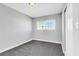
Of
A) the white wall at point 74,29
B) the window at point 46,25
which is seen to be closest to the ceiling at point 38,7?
the white wall at point 74,29

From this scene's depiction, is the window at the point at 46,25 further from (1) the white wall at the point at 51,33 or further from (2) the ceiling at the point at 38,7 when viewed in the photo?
(2) the ceiling at the point at 38,7

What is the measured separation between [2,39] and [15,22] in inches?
50.9

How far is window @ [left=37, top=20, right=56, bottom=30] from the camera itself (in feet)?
18.2

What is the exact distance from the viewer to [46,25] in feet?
19.3

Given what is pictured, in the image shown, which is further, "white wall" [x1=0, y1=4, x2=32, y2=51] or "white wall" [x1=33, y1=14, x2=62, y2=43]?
"white wall" [x1=33, y1=14, x2=62, y2=43]

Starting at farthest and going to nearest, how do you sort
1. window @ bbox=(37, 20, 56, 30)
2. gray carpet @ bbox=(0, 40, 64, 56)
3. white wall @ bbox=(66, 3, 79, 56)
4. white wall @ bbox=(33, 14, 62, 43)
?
window @ bbox=(37, 20, 56, 30) → white wall @ bbox=(33, 14, 62, 43) → gray carpet @ bbox=(0, 40, 64, 56) → white wall @ bbox=(66, 3, 79, 56)

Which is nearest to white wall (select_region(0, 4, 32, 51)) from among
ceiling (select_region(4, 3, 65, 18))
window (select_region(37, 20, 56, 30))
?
ceiling (select_region(4, 3, 65, 18))

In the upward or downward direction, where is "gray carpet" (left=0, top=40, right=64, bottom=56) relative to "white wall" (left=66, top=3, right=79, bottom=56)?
downward

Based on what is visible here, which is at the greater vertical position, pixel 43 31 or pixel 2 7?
pixel 2 7

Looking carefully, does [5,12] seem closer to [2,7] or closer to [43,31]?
[2,7]

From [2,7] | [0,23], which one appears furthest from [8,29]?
[2,7]

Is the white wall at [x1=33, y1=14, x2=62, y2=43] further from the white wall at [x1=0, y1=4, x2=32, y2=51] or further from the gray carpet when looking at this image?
the white wall at [x1=0, y1=4, x2=32, y2=51]

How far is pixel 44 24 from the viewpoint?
5996mm

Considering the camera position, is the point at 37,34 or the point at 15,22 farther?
the point at 37,34
